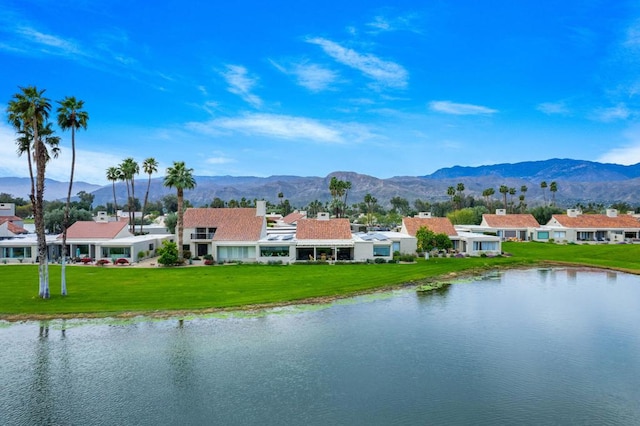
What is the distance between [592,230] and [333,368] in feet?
261

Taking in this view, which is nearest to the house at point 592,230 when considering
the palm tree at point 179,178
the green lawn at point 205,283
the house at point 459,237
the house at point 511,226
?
the house at point 511,226

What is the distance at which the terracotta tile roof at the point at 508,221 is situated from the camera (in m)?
86.2

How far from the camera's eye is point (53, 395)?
1872 centimetres

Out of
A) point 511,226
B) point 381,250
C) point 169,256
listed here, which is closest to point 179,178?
point 169,256

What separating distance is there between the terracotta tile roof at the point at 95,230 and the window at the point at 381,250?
34.3 m

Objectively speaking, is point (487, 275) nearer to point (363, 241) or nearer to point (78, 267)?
point (363, 241)

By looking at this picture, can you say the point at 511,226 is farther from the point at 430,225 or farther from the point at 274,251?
the point at 274,251

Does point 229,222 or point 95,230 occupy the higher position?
point 229,222

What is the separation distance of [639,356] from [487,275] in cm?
2661

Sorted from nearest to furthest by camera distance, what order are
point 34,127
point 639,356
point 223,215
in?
point 639,356
point 34,127
point 223,215

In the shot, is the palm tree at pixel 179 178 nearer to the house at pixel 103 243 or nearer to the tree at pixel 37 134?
the house at pixel 103 243

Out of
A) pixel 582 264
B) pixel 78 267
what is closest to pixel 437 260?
pixel 582 264

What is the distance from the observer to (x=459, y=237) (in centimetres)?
6662

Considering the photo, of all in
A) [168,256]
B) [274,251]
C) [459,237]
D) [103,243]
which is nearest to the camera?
[168,256]
